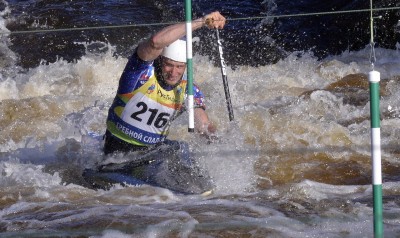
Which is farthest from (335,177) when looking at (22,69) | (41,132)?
(22,69)

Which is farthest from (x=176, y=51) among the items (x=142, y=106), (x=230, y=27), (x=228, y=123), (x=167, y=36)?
(x=230, y=27)

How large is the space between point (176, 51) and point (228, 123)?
137cm

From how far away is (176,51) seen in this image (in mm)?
5090

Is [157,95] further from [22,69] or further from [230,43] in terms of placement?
Result: [230,43]

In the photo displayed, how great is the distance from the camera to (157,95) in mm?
5215

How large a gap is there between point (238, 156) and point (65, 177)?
4.30 feet

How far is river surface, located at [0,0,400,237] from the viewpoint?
4.50 metres

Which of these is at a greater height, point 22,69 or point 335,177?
point 22,69

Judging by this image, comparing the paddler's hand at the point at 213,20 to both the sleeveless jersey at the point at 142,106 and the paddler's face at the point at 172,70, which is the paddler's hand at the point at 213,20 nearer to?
the paddler's face at the point at 172,70

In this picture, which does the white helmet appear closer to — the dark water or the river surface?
the river surface

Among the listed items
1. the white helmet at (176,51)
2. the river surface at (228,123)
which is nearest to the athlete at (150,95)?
the white helmet at (176,51)

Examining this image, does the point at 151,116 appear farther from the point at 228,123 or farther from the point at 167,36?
the point at 228,123

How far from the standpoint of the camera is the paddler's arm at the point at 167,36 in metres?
4.82

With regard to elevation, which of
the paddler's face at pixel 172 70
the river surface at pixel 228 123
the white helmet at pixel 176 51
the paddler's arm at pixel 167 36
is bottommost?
the river surface at pixel 228 123
